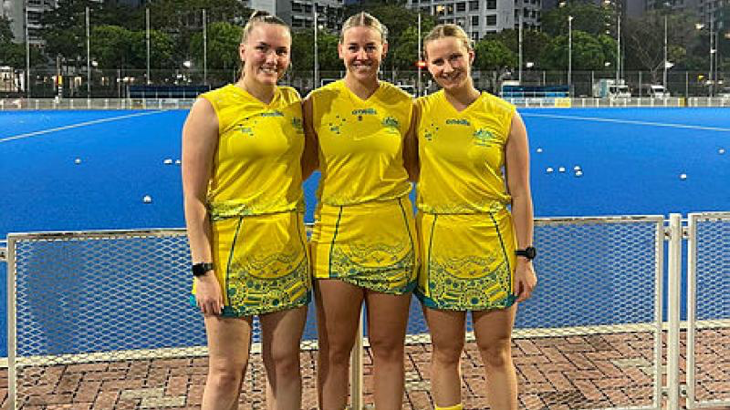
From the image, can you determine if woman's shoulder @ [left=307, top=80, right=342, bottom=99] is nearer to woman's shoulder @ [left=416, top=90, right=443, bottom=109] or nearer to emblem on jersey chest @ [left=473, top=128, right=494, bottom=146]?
woman's shoulder @ [left=416, top=90, right=443, bottom=109]

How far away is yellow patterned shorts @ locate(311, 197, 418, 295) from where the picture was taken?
11.1 ft

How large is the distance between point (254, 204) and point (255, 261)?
0.22 meters

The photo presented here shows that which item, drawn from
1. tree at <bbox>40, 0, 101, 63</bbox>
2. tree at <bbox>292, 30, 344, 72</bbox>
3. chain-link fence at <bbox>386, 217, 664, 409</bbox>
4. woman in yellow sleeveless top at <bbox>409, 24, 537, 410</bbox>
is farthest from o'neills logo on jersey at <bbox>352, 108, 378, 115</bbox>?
tree at <bbox>40, 0, 101, 63</bbox>

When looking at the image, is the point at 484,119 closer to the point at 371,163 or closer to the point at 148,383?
the point at 371,163

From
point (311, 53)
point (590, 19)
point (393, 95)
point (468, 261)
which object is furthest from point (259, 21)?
point (590, 19)

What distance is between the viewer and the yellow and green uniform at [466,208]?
11.2 ft

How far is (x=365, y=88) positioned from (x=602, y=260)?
74.0 inches

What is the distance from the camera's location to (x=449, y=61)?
134 inches

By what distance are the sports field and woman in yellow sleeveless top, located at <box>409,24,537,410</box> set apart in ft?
7.54

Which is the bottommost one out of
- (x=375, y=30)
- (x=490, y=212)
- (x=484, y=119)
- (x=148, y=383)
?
(x=148, y=383)

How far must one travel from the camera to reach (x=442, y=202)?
345 centimetres

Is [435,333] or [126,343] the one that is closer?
[435,333]

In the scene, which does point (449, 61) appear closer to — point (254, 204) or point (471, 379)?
point (254, 204)

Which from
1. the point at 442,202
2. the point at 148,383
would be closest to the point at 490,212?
the point at 442,202
